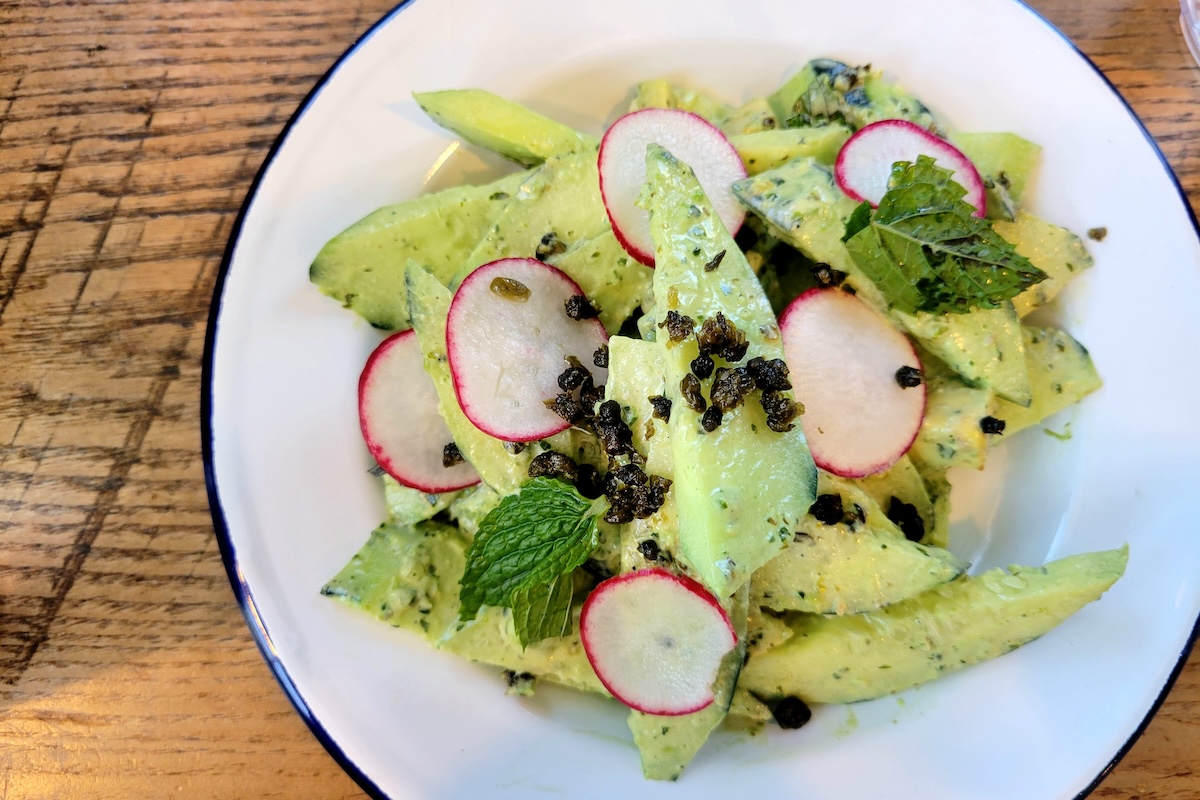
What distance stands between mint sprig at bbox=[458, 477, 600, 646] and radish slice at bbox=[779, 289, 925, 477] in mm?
441

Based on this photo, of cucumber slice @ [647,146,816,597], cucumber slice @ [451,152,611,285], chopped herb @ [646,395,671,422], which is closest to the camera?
cucumber slice @ [647,146,816,597]

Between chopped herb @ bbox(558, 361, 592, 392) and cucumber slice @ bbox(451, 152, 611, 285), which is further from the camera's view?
cucumber slice @ bbox(451, 152, 611, 285)

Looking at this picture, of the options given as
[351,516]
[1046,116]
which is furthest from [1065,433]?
[351,516]

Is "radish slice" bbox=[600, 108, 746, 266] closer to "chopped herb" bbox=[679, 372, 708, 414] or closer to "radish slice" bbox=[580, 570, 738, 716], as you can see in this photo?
"chopped herb" bbox=[679, 372, 708, 414]

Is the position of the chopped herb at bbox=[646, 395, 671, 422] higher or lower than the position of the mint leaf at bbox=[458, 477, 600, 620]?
higher

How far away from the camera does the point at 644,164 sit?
132cm

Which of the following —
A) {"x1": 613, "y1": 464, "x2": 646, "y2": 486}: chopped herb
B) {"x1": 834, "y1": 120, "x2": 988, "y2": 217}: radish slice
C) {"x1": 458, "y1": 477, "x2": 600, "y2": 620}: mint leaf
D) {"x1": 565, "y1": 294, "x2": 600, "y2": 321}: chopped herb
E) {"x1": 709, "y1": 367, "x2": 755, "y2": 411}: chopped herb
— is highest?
{"x1": 834, "y1": 120, "x2": 988, "y2": 217}: radish slice

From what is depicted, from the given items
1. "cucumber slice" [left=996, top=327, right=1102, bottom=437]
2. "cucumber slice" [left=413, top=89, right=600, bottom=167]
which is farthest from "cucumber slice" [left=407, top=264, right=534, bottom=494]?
"cucumber slice" [left=996, top=327, right=1102, bottom=437]

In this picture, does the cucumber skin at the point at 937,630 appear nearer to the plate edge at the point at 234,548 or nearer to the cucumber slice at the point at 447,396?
the cucumber slice at the point at 447,396

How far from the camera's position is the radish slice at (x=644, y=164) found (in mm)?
1306

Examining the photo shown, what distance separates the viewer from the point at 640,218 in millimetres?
1307

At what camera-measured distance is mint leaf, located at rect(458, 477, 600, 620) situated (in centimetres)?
115

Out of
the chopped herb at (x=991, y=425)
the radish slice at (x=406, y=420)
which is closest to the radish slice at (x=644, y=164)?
the radish slice at (x=406, y=420)

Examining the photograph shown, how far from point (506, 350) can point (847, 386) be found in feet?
2.00
